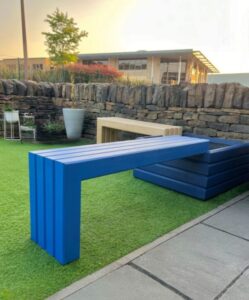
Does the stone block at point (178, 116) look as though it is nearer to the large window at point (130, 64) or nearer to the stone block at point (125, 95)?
the stone block at point (125, 95)

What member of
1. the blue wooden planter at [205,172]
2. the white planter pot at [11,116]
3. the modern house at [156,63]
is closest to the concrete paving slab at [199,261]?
the blue wooden planter at [205,172]

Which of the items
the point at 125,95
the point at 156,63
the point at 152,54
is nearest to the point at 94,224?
the point at 125,95

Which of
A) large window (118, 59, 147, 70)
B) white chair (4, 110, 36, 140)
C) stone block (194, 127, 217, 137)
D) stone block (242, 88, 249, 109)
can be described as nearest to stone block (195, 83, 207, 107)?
stone block (194, 127, 217, 137)

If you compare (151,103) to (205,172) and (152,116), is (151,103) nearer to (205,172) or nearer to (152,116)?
(152,116)

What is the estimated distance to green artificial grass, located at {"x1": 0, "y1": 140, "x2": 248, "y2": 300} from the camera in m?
1.50

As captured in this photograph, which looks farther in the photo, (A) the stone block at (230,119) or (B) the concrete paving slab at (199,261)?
(A) the stone block at (230,119)

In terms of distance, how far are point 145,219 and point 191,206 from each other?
58 cm

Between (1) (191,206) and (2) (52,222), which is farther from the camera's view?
(1) (191,206)

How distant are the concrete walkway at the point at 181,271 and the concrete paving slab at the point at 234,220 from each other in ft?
0.05

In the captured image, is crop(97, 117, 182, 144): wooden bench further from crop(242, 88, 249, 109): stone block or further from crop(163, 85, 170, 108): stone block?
crop(242, 88, 249, 109): stone block

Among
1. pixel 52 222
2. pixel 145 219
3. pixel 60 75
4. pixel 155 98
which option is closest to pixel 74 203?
pixel 52 222

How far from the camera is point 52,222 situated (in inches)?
65.1

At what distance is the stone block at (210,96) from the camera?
12.6 ft

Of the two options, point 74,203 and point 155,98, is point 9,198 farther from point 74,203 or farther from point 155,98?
point 155,98
